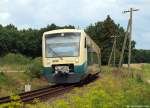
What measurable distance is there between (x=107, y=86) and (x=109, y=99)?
3.94m

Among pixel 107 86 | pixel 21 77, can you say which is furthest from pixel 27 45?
pixel 107 86

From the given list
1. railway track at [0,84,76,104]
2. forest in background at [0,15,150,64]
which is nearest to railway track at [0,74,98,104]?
railway track at [0,84,76,104]

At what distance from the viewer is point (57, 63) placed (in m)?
29.3

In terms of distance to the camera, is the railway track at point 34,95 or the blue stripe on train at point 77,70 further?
the blue stripe on train at point 77,70

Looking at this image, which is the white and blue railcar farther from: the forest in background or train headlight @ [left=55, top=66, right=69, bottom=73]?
the forest in background

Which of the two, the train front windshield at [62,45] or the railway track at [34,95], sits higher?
the train front windshield at [62,45]

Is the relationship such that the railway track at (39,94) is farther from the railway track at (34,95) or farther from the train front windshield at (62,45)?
the train front windshield at (62,45)

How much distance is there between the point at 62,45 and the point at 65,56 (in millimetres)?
672

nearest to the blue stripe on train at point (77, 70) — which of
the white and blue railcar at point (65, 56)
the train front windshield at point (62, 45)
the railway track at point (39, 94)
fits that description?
the white and blue railcar at point (65, 56)

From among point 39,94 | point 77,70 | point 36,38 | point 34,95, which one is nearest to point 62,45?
point 77,70

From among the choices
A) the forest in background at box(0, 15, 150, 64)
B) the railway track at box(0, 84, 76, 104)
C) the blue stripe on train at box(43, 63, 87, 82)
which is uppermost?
the forest in background at box(0, 15, 150, 64)

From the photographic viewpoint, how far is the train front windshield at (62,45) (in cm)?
2923

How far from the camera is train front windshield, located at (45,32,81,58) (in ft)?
95.9

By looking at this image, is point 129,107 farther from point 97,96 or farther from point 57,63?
point 57,63
